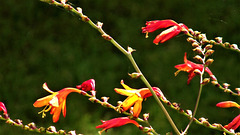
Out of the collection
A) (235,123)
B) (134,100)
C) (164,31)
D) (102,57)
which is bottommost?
(235,123)

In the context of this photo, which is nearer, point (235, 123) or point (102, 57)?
point (235, 123)

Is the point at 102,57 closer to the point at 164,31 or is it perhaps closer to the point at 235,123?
the point at 164,31

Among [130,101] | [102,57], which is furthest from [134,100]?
[102,57]

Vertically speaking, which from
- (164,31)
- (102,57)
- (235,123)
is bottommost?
(235,123)

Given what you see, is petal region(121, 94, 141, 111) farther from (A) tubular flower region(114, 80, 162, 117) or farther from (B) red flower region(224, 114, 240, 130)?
(B) red flower region(224, 114, 240, 130)

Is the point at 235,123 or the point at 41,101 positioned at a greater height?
the point at 41,101

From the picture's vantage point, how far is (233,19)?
140 inches

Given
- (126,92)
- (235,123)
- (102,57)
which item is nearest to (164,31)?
(126,92)

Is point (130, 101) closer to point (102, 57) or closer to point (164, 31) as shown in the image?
point (164, 31)

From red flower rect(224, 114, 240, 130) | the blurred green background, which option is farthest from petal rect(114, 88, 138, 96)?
the blurred green background

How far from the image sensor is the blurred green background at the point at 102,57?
307 centimetres

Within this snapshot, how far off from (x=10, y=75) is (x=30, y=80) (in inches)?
6.4

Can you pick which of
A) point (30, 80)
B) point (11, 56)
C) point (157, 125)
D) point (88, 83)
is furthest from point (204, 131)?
point (88, 83)

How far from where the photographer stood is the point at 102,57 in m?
3.46
